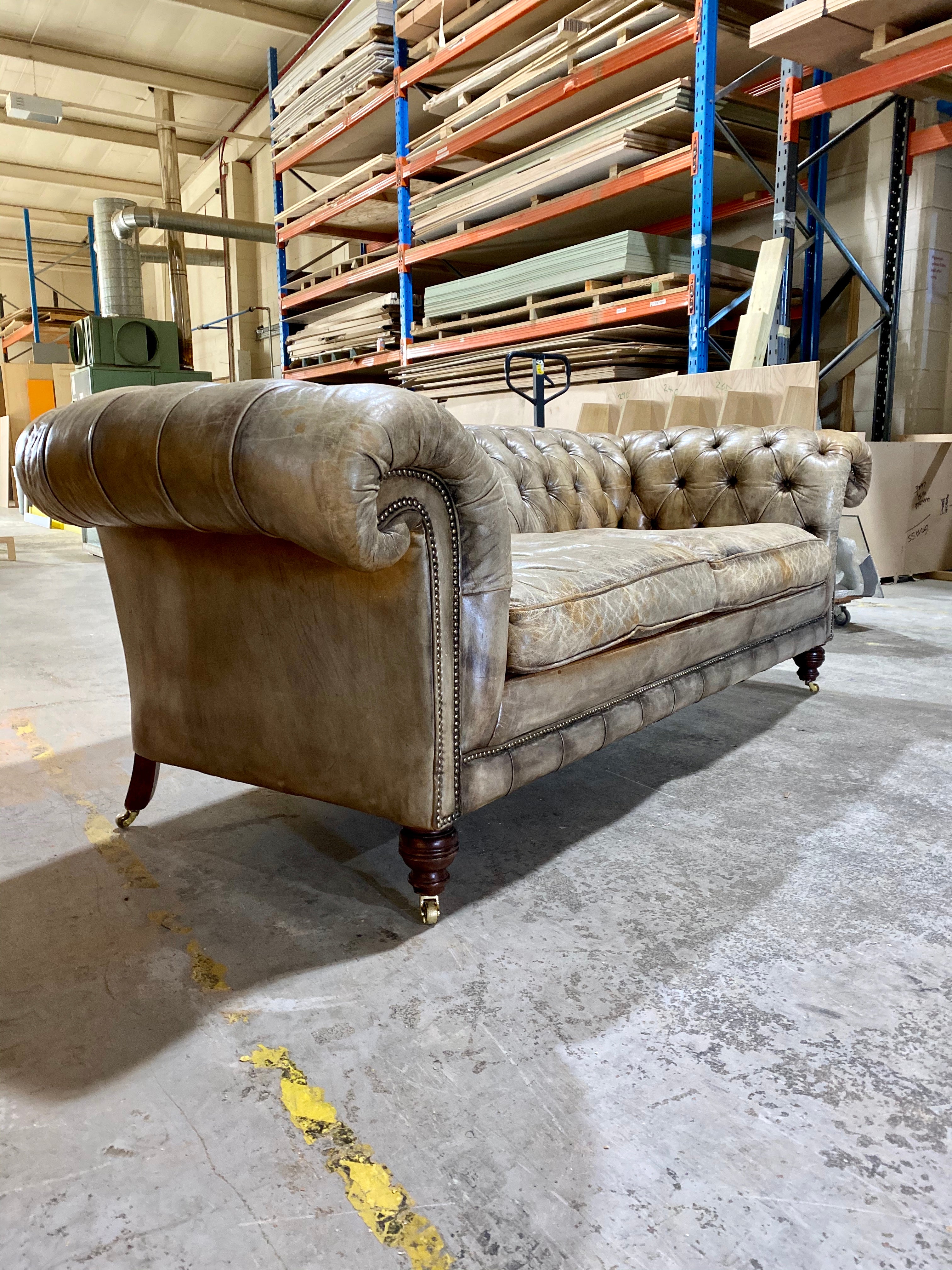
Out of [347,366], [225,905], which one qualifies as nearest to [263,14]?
[347,366]

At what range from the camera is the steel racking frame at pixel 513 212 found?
3936 millimetres

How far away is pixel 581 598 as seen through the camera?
4.99 feet

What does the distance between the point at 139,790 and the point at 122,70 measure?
905cm

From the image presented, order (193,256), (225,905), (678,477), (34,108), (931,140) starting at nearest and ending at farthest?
1. (225,905)
2. (678,477)
3. (931,140)
4. (34,108)
5. (193,256)

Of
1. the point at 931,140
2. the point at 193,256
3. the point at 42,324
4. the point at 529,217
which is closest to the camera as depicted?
the point at 931,140

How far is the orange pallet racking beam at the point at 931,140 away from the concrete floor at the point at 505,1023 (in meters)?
3.58

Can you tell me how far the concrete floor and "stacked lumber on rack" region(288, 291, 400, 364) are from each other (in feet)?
16.8

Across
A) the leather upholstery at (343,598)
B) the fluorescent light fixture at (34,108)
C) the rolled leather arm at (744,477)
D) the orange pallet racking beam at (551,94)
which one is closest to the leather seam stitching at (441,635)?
the leather upholstery at (343,598)

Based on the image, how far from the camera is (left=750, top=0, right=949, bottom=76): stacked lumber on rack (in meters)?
3.23

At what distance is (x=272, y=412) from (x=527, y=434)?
1.59m

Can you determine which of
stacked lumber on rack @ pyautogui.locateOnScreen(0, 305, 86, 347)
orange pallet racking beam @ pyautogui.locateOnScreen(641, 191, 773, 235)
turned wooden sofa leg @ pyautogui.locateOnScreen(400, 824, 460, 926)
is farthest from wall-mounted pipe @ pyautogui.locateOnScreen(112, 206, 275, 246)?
turned wooden sofa leg @ pyautogui.locateOnScreen(400, 824, 460, 926)

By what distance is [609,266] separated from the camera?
443 cm

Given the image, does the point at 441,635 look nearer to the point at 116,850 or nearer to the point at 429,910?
the point at 429,910

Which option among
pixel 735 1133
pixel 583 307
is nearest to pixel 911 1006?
pixel 735 1133
